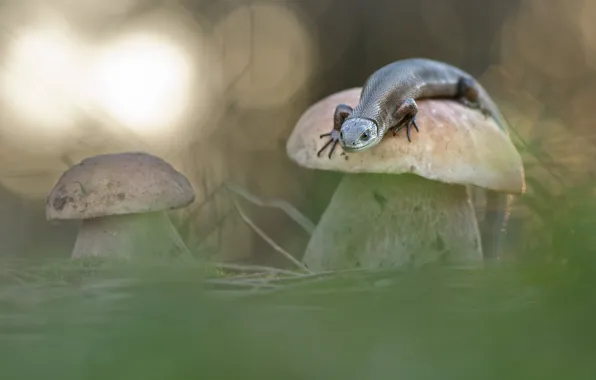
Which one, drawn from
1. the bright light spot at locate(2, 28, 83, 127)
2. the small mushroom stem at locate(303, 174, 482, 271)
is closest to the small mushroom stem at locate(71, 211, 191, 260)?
the small mushroom stem at locate(303, 174, 482, 271)

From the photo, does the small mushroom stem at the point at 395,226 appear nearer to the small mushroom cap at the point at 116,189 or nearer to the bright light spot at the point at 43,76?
the small mushroom cap at the point at 116,189

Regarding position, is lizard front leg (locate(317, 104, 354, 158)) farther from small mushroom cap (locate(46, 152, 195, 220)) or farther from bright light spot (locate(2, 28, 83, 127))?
bright light spot (locate(2, 28, 83, 127))

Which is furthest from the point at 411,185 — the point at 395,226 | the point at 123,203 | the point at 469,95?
the point at 123,203

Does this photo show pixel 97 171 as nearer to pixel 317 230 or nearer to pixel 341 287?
pixel 317 230

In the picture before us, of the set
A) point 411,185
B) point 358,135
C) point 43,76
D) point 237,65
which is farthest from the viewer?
point 237,65

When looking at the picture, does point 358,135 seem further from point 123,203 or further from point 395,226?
point 123,203

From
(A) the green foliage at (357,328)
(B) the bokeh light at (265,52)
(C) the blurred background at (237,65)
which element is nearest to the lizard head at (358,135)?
(A) the green foliage at (357,328)

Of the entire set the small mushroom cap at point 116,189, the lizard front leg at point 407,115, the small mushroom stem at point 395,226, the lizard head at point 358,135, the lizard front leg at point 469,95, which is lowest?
the small mushroom stem at point 395,226
